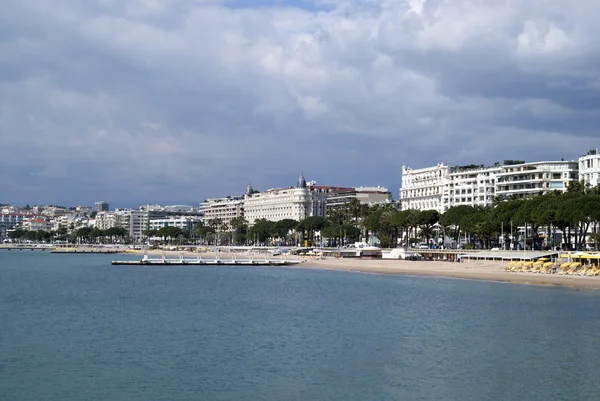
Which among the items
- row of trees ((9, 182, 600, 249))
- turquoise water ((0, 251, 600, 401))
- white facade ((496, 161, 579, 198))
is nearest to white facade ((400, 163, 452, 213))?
row of trees ((9, 182, 600, 249))

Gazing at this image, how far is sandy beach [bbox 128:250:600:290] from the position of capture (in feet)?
202

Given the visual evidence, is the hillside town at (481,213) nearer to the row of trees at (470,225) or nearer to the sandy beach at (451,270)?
the row of trees at (470,225)

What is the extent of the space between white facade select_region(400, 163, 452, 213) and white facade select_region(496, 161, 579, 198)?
1753cm

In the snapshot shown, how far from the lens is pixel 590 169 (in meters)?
113

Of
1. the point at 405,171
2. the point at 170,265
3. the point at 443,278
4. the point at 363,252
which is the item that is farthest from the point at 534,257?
the point at 405,171

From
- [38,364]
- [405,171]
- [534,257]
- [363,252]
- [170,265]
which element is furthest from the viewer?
[405,171]

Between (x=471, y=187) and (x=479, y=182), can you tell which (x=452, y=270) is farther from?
(x=471, y=187)

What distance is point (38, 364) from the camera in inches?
1105

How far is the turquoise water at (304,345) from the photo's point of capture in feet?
80.0

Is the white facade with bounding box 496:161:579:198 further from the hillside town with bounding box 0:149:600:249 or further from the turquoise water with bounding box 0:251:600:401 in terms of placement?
the turquoise water with bounding box 0:251:600:401

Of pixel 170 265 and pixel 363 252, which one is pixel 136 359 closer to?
pixel 170 265

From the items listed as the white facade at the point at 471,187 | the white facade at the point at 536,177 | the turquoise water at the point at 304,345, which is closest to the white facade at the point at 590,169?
the white facade at the point at 536,177

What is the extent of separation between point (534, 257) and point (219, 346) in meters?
54.7

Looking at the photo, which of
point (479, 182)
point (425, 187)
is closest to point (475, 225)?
point (479, 182)
